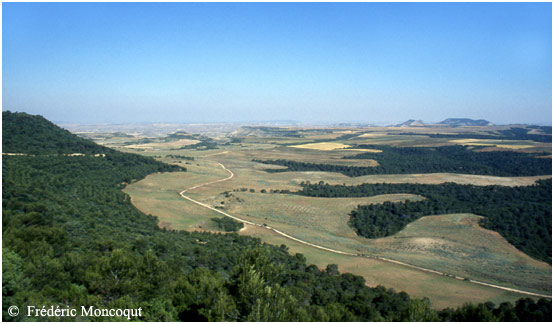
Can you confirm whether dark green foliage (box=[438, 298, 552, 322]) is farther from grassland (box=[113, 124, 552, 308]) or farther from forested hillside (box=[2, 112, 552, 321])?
grassland (box=[113, 124, 552, 308])

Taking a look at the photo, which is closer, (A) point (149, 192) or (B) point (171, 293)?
(B) point (171, 293)

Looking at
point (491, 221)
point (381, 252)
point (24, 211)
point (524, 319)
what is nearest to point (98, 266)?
point (24, 211)

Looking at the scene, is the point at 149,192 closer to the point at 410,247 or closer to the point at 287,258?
the point at 287,258

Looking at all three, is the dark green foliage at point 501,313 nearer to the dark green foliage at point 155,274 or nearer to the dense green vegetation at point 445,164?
the dark green foliage at point 155,274

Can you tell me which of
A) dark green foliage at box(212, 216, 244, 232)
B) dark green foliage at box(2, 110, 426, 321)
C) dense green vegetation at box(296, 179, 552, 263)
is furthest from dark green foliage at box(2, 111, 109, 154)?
dense green vegetation at box(296, 179, 552, 263)

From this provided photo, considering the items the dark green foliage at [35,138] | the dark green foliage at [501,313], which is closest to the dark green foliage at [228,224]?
the dark green foliage at [501,313]

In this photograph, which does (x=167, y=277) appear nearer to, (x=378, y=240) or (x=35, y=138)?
(x=378, y=240)
